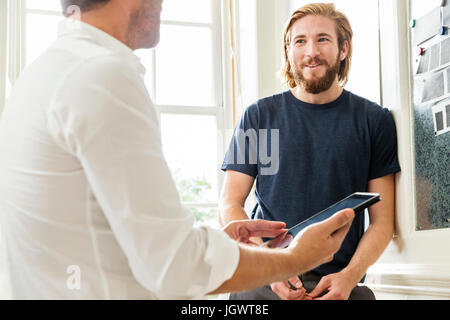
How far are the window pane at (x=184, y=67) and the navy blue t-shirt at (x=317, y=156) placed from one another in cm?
90

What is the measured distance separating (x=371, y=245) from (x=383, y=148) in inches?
10.4

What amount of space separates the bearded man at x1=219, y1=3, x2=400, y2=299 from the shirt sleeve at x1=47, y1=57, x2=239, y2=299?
78cm

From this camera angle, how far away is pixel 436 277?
4.36 feet

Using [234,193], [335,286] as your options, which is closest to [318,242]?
[335,286]

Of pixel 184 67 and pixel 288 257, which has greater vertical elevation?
pixel 184 67

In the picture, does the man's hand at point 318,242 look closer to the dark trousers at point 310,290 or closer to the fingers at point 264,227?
the fingers at point 264,227

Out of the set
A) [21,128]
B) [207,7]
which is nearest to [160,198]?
[21,128]

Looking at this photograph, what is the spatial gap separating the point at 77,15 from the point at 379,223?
3.27 feet

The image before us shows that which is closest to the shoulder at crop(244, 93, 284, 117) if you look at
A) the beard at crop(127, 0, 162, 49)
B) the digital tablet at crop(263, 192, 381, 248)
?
the digital tablet at crop(263, 192, 381, 248)

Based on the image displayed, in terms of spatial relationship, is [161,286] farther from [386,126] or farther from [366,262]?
[386,126]

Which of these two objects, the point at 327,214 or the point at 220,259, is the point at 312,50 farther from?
the point at 220,259

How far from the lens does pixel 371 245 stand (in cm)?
146

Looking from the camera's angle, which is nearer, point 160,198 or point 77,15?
point 160,198

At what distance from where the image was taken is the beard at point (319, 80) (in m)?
1.62
